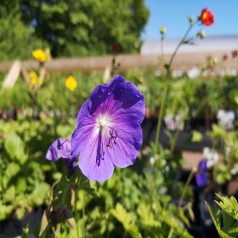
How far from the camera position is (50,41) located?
917 inches

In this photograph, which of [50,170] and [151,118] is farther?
[151,118]

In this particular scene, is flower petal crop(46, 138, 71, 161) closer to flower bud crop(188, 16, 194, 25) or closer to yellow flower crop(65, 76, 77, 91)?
flower bud crop(188, 16, 194, 25)

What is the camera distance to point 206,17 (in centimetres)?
186

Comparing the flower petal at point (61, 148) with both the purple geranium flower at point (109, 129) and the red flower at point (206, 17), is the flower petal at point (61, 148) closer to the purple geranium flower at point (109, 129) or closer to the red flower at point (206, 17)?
the purple geranium flower at point (109, 129)

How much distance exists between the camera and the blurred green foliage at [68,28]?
60.2 feet

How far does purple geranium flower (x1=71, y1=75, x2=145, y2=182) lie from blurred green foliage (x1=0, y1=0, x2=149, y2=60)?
16570 mm

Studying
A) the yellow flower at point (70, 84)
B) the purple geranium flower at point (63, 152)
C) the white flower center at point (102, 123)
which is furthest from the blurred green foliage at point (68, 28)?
the white flower center at point (102, 123)

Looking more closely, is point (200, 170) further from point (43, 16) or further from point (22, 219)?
point (43, 16)

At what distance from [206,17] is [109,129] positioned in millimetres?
1289

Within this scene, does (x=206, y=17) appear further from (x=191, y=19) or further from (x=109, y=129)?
(x=109, y=129)

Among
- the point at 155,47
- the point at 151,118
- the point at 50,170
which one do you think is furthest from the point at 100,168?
the point at 155,47

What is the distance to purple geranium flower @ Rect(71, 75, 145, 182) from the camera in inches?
27.1

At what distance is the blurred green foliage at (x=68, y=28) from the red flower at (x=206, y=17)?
15.5 m

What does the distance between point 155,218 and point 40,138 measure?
0.63 metres
